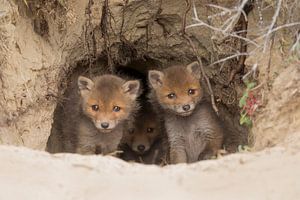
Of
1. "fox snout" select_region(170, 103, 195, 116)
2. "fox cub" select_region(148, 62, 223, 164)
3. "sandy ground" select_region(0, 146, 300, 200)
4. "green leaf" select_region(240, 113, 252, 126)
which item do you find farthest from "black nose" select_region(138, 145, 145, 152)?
"sandy ground" select_region(0, 146, 300, 200)

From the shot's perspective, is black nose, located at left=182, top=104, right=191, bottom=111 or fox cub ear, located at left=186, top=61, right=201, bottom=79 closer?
black nose, located at left=182, top=104, right=191, bottom=111

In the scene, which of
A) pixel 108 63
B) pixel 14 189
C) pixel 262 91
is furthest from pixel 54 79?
pixel 14 189

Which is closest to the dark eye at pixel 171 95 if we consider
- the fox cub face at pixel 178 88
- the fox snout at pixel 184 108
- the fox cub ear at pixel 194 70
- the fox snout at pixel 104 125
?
the fox cub face at pixel 178 88

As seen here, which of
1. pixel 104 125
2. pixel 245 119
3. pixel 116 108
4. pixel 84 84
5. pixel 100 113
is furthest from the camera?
pixel 84 84

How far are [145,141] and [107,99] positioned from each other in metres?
1.27

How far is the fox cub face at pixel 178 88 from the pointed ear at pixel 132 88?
181 millimetres

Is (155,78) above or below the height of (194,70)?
below

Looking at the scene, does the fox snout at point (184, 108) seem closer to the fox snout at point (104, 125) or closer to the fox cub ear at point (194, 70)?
the fox cub ear at point (194, 70)

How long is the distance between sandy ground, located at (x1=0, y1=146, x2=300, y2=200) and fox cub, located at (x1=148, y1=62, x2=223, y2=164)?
243 cm

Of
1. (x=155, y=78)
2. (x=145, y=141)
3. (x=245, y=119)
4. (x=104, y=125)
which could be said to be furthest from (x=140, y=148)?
(x=245, y=119)

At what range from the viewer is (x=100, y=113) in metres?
6.73

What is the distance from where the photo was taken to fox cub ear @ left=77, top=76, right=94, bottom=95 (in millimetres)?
6965

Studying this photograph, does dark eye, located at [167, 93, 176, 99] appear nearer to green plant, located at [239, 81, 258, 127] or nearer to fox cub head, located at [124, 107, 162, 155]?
fox cub head, located at [124, 107, 162, 155]

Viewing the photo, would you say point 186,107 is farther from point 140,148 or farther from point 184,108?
point 140,148
